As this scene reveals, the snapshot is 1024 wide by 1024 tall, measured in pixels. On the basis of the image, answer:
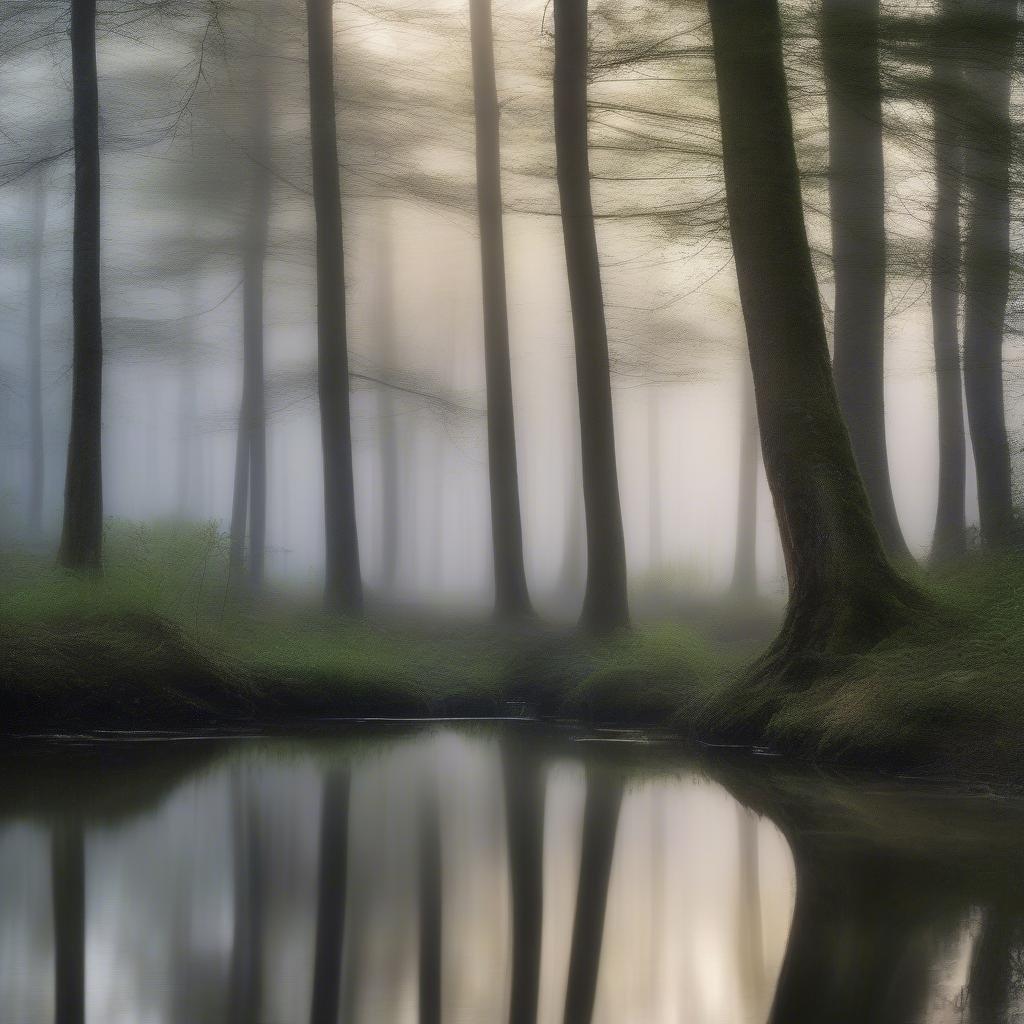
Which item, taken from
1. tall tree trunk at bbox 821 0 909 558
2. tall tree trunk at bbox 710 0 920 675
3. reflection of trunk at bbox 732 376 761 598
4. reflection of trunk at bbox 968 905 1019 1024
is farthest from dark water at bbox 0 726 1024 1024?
reflection of trunk at bbox 732 376 761 598

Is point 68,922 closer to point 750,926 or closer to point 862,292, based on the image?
point 750,926

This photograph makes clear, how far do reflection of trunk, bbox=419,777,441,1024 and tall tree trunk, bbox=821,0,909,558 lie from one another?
6.97m

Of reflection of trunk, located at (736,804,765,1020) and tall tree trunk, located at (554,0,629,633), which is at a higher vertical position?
tall tree trunk, located at (554,0,629,633)

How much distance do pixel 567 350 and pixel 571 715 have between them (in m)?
7.06

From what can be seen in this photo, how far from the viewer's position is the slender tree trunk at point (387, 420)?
14242mm

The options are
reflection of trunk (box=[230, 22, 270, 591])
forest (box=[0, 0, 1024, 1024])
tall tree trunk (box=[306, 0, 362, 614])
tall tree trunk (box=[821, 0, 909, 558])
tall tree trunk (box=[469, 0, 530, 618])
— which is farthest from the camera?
reflection of trunk (box=[230, 22, 270, 591])

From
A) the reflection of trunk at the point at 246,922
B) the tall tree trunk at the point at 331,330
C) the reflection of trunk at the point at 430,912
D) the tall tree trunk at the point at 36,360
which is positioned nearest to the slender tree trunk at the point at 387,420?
the tall tree trunk at the point at 331,330

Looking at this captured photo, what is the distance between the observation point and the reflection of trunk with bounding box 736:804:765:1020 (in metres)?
1.81

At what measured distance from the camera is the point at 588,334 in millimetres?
10773

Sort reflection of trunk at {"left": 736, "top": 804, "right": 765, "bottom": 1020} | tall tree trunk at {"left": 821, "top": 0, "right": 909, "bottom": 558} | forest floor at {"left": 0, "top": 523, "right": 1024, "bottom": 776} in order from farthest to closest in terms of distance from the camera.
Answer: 1. tall tree trunk at {"left": 821, "top": 0, "right": 909, "bottom": 558}
2. forest floor at {"left": 0, "top": 523, "right": 1024, "bottom": 776}
3. reflection of trunk at {"left": 736, "top": 804, "right": 765, "bottom": 1020}

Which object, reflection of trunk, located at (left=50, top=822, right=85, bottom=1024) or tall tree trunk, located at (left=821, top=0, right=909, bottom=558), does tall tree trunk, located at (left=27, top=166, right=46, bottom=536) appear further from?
reflection of trunk, located at (left=50, top=822, right=85, bottom=1024)

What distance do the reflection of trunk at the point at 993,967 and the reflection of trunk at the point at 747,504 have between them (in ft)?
51.8

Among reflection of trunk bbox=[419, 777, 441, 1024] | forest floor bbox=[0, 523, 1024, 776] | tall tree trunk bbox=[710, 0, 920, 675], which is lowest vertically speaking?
forest floor bbox=[0, 523, 1024, 776]

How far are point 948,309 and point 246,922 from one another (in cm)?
1190
